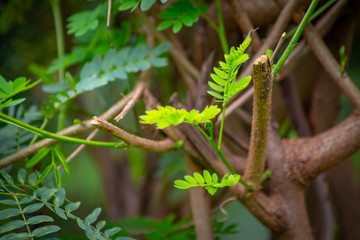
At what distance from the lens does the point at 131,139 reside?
51 cm

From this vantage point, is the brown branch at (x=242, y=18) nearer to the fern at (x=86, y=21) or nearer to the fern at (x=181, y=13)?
the fern at (x=181, y=13)

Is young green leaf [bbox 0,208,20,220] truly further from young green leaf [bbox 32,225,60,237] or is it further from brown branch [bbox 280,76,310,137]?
brown branch [bbox 280,76,310,137]

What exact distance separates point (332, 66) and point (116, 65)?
1.34ft

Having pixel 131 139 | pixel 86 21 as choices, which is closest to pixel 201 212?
pixel 131 139

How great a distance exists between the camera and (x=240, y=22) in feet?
2.06

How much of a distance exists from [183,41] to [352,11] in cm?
39

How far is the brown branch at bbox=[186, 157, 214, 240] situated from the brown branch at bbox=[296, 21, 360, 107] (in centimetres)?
31

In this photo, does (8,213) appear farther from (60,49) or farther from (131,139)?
(60,49)

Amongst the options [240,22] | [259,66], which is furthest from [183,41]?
[259,66]

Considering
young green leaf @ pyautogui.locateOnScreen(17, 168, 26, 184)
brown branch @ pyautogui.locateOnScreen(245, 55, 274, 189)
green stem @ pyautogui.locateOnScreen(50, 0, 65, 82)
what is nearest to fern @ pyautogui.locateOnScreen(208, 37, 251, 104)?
brown branch @ pyautogui.locateOnScreen(245, 55, 274, 189)

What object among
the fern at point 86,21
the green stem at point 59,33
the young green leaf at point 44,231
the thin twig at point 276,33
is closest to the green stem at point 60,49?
the green stem at point 59,33

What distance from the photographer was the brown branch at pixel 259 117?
1.33 ft

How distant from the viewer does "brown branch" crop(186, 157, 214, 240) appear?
635mm

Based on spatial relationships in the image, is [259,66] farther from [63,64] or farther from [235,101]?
[63,64]
